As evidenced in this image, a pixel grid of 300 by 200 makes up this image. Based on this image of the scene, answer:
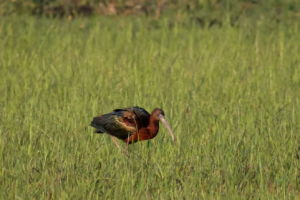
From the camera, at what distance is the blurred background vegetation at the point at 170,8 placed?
445 inches

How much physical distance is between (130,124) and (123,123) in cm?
6

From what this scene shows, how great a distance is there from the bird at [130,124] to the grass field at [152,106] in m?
0.09

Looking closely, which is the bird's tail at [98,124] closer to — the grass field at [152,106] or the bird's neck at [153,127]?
the grass field at [152,106]

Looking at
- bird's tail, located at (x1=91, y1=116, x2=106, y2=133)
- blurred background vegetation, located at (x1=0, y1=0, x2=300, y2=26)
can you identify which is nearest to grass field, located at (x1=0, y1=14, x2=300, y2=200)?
bird's tail, located at (x1=91, y1=116, x2=106, y2=133)

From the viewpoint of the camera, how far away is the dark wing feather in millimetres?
5046

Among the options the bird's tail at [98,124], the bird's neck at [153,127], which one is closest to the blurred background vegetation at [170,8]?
the bird's tail at [98,124]

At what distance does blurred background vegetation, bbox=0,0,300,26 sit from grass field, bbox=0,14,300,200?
2.76 ft

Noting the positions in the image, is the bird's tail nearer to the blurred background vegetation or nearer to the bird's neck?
the bird's neck

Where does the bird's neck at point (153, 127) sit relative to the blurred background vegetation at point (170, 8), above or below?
below

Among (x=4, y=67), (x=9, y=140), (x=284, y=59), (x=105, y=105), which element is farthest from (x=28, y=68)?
(x=284, y=59)

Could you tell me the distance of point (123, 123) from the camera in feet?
16.6

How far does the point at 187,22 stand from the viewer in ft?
35.3

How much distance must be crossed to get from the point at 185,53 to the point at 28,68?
2334mm

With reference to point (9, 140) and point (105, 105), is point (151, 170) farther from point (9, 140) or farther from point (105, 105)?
point (105, 105)
